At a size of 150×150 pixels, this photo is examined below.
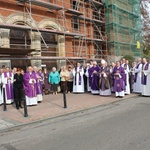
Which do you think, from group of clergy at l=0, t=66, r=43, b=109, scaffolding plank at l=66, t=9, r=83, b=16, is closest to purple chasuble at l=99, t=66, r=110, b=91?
group of clergy at l=0, t=66, r=43, b=109

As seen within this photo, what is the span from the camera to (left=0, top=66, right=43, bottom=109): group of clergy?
35.8 feet

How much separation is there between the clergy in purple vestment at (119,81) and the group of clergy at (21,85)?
399cm

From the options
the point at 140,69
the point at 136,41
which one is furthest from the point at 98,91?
the point at 136,41

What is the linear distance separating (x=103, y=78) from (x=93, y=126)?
6391mm

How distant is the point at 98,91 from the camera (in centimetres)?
1462

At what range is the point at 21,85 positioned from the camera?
11.0 m

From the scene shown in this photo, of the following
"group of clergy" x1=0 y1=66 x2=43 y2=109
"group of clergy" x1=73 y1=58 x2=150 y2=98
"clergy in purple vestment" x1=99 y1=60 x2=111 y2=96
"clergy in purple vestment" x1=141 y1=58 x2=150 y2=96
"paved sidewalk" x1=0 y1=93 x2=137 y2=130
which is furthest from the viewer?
"clergy in purple vestment" x1=99 y1=60 x2=111 y2=96

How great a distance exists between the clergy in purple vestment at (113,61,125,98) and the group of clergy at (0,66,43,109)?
157 inches

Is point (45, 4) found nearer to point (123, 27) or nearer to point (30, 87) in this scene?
point (30, 87)

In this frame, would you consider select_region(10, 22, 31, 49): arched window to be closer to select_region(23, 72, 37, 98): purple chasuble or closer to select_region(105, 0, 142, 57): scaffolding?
select_region(23, 72, 37, 98): purple chasuble

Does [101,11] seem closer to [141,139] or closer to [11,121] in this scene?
[11,121]

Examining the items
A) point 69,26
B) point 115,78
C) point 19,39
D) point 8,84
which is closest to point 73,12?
point 69,26

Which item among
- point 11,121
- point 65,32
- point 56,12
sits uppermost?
point 56,12

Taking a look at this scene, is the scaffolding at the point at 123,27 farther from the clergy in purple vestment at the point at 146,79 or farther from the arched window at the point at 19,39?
the clergy in purple vestment at the point at 146,79
